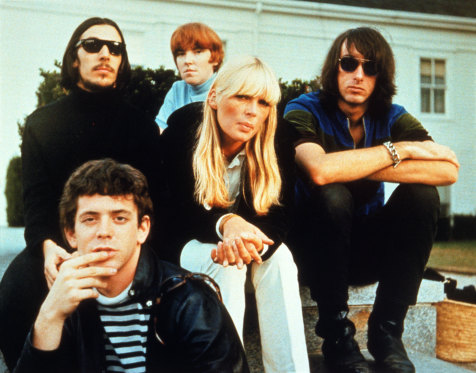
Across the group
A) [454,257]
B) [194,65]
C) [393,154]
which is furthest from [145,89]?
[454,257]

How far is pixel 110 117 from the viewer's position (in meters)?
1.75

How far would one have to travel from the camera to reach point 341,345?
1.53 metres

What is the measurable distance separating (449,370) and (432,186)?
0.69 metres

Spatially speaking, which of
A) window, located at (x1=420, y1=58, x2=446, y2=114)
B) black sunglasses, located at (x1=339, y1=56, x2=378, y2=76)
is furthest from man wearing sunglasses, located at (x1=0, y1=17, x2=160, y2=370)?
window, located at (x1=420, y1=58, x2=446, y2=114)

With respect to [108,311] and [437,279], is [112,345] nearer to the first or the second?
[108,311]

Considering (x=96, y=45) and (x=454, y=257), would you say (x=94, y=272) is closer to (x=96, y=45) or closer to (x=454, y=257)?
(x=96, y=45)

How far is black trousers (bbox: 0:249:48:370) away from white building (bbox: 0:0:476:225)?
2.45ft

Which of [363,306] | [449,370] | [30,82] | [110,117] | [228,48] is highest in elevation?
[228,48]

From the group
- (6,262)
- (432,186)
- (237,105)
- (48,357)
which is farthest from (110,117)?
(432,186)

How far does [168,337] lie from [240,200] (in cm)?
59

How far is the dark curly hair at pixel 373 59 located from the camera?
1943mm

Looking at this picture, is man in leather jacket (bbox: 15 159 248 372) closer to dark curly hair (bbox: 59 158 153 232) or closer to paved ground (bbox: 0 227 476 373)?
dark curly hair (bbox: 59 158 153 232)

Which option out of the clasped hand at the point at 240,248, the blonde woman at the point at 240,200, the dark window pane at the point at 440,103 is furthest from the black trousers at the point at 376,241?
the dark window pane at the point at 440,103

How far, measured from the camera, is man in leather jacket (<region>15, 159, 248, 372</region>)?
43.2 inches
